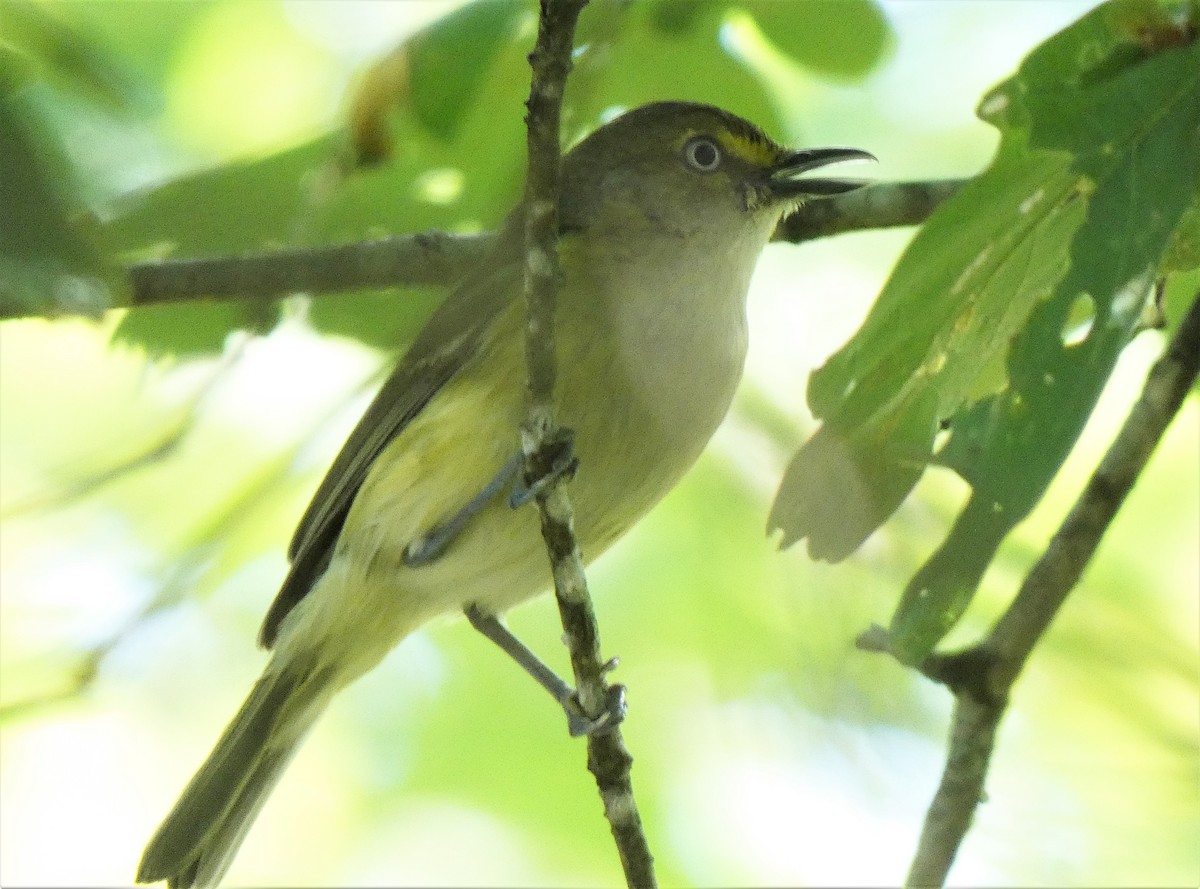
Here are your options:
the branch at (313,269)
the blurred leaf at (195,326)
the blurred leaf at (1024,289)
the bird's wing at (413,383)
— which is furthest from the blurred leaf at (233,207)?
the blurred leaf at (1024,289)

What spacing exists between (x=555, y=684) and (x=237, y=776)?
1.02 m

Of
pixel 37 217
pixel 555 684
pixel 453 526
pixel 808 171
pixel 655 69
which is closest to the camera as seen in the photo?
pixel 37 217

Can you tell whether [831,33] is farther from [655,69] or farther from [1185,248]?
[1185,248]

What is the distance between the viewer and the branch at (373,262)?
3303 millimetres

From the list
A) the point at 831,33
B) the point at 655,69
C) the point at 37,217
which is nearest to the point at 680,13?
the point at 655,69

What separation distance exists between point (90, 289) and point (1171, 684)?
3355 mm

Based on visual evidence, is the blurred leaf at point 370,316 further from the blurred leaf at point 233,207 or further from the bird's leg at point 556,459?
the bird's leg at point 556,459

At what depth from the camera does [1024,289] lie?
2.44 metres

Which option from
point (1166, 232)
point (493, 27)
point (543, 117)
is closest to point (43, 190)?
point (543, 117)

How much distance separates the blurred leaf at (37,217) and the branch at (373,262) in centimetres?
217

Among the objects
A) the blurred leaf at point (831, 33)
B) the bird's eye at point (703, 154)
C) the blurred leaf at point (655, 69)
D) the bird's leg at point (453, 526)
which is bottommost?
the bird's leg at point (453, 526)

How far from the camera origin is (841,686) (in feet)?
11.1

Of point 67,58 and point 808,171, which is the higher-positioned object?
point 808,171

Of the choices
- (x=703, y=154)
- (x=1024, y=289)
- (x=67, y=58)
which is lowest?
(x=67, y=58)
